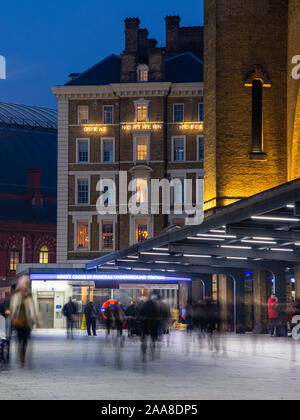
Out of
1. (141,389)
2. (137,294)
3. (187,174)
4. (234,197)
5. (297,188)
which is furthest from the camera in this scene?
(187,174)

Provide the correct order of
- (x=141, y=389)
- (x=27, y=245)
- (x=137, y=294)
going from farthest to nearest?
(x=27, y=245) < (x=137, y=294) < (x=141, y=389)

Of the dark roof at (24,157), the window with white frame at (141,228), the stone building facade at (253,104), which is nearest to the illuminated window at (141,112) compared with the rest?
the window with white frame at (141,228)

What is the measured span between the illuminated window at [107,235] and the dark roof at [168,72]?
37.4 feet

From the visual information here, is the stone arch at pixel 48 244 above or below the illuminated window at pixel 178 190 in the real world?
below

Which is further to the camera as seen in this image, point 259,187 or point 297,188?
point 259,187

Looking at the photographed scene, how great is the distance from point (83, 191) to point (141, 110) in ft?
26.1

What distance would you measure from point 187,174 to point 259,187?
27.3 m

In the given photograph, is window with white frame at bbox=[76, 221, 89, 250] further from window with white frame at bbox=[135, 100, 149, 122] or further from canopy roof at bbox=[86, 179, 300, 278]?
canopy roof at bbox=[86, 179, 300, 278]

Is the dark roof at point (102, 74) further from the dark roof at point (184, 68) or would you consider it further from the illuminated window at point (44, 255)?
the illuminated window at point (44, 255)

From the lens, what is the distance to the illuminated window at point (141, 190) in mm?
67250

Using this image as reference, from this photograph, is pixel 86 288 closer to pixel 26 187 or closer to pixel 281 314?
pixel 281 314

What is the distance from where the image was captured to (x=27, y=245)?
89.6m
